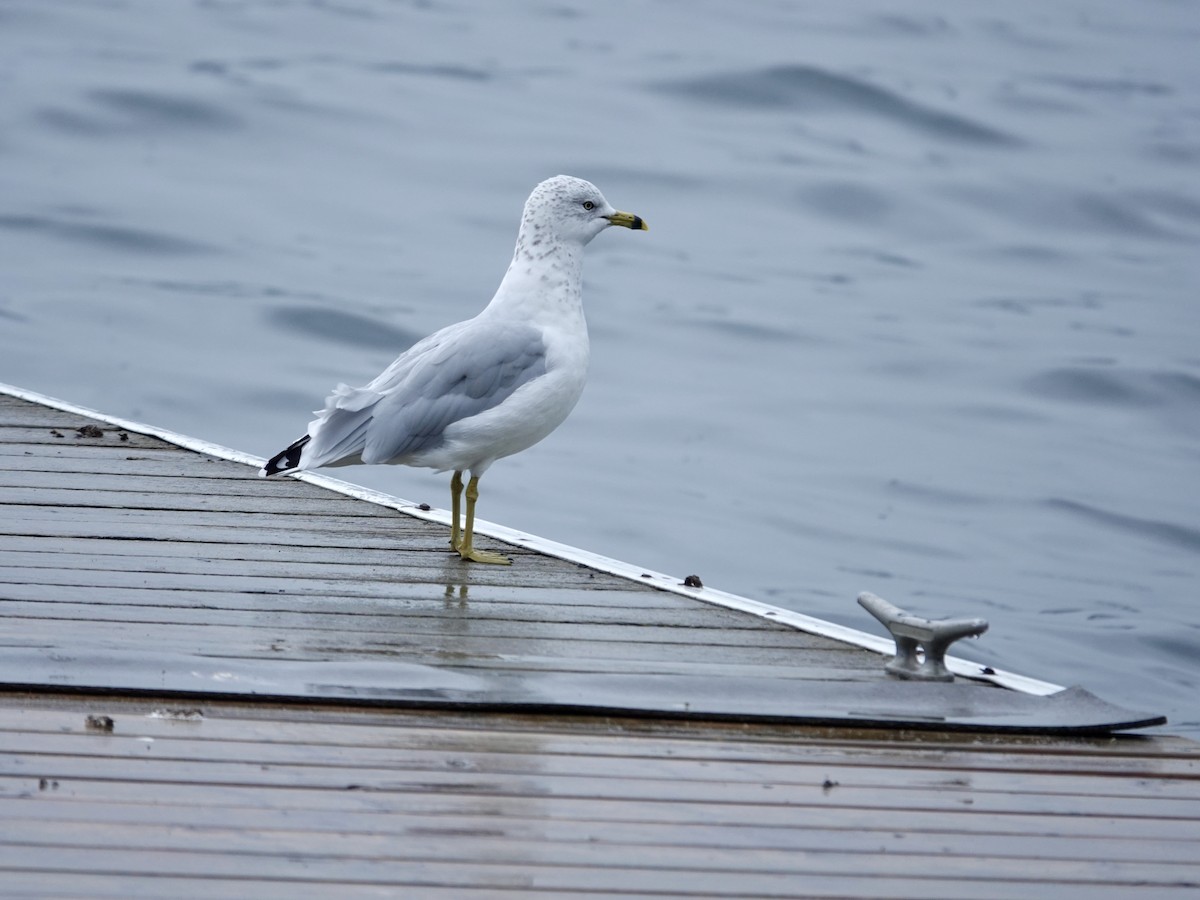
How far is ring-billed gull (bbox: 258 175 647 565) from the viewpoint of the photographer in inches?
178

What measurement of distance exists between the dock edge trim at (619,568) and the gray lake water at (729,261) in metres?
3.53

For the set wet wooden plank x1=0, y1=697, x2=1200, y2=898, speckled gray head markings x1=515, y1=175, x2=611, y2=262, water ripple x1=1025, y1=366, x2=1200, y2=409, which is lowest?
wet wooden plank x1=0, y1=697, x2=1200, y2=898

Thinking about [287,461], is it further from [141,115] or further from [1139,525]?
[141,115]

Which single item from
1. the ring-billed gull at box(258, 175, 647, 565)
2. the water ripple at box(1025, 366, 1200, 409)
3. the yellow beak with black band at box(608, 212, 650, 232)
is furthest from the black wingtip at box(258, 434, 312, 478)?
the water ripple at box(1025, 366, 1200, 409)

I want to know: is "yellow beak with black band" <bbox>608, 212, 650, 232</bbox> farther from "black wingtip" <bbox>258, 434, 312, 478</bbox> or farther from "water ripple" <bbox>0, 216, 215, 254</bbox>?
"water ripple" <bbox>0, 216, 215, 254</bbox>

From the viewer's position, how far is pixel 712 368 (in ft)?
43.0

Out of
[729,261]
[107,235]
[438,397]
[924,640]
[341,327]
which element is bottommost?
[924,640]

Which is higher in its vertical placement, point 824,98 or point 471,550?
point 824,98

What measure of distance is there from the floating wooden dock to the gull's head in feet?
3.08

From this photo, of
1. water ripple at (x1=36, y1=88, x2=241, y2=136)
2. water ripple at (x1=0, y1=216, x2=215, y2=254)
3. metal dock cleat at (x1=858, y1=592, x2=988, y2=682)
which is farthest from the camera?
water ripple at (x1=36, y1=88, x2=241, y2=136)

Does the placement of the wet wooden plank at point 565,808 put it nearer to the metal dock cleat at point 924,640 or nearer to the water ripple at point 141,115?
the metal dock cleat at point 924,640

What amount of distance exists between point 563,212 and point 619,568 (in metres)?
1.02

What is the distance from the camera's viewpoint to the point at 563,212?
4824 millimetres

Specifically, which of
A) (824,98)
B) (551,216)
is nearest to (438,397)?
(551,216)
